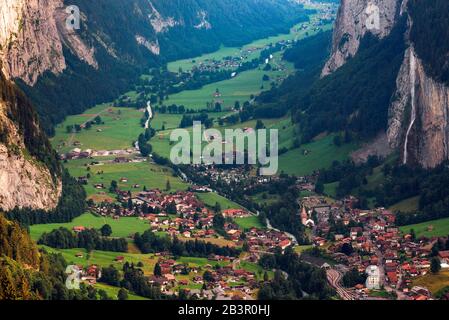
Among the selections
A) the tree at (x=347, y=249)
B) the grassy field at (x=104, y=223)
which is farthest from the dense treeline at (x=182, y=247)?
the tree at (x=347, y=249)

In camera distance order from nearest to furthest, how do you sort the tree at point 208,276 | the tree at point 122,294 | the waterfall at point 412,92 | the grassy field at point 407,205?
1. the tree at point 122,294
2. the tree at point 208,276
3. the grassy field at point 407,205
4. the waterfall at point 412,92

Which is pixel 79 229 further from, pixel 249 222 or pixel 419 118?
pixel 419 118

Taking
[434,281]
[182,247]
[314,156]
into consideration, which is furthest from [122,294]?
[314,156]

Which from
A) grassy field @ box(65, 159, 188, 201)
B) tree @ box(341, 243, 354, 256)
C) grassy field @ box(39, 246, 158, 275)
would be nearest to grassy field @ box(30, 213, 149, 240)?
grassy field @ box(39, 246, 158, 275)

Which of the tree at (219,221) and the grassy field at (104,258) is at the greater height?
the tree at (219,221)

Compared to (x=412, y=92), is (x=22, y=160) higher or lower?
lower

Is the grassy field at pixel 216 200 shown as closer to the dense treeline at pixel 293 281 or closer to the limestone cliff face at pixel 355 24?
the dense treeline at pixel 293 281
